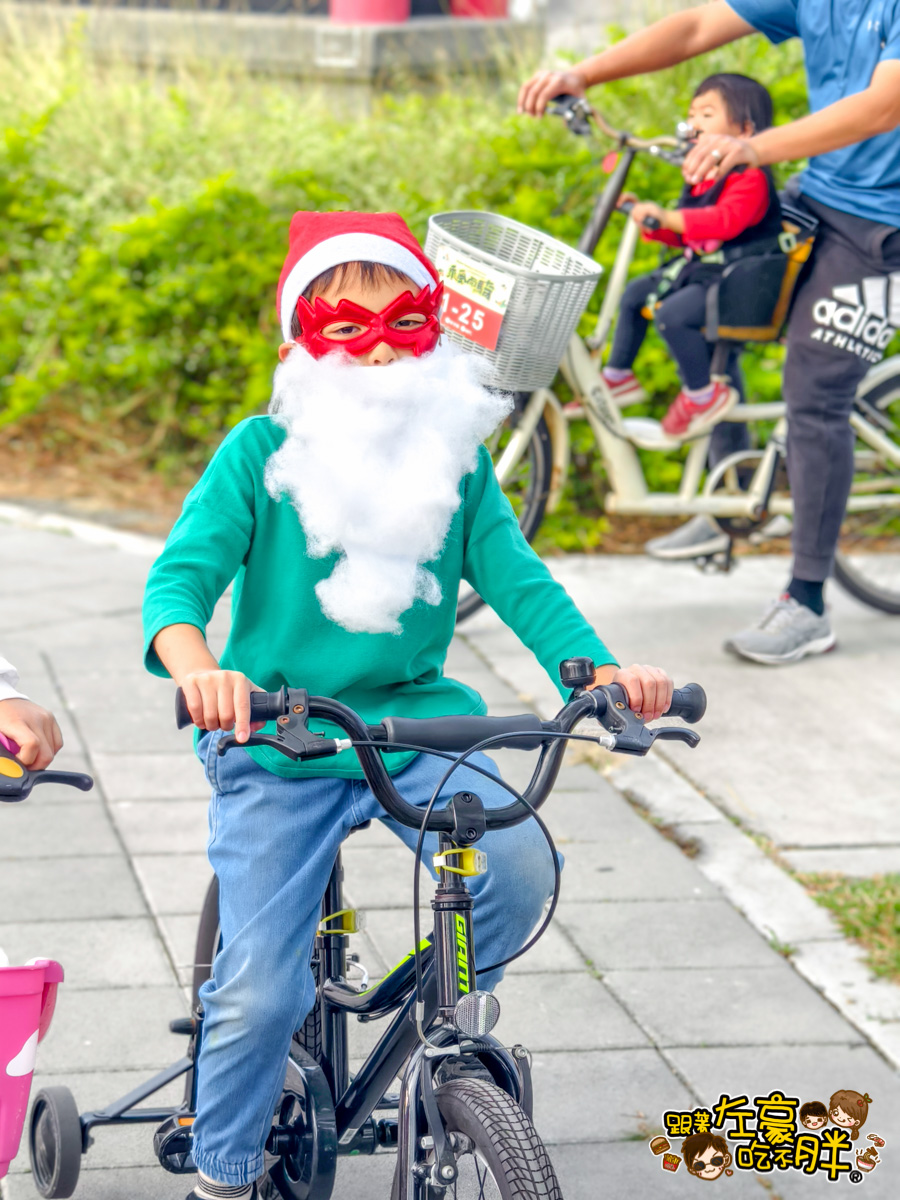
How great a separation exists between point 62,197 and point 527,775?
16.3 feet

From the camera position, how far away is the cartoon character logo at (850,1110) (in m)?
2.85

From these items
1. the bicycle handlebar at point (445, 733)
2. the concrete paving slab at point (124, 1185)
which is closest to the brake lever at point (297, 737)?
the bicycle handlebar at point (445, 733)

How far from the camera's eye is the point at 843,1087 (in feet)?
9.84

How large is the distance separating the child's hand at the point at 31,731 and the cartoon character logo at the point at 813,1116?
5.22ft

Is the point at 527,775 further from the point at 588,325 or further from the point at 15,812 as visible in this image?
the point at 588,325

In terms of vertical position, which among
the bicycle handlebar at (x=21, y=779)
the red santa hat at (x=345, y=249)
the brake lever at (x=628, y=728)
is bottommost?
the bicycle handlebar at (x=21, y=779)

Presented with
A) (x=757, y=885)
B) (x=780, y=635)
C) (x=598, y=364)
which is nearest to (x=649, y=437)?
(x=598, y=364)

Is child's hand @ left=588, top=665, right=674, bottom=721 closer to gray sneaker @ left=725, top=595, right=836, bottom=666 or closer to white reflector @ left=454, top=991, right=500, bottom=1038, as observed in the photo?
white reflector @ left=454, top=991, right=500, bottom=1038

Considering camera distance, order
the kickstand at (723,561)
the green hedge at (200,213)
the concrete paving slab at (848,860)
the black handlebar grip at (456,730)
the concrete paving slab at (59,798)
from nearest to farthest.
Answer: the black handlebar grip at (456,730), the concrete paving slab at (848,860), the concrete paving slab at (59,798), the kickstand at (723,561), the green hedge at (200,213)

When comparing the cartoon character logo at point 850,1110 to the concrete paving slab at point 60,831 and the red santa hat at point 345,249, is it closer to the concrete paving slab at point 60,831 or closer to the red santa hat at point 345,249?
the red santa hat at point 345,249

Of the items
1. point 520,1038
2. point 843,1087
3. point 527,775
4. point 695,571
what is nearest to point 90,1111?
point 520,1038

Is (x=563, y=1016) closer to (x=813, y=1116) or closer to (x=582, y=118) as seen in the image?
(x=813, y=1116)

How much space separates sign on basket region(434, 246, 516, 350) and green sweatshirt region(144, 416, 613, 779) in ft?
6.64

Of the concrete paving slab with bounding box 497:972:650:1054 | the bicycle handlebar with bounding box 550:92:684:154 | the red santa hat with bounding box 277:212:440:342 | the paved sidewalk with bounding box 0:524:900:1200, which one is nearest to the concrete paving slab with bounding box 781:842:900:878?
the paved sidewalk with bounding box 0:524:900:1200
